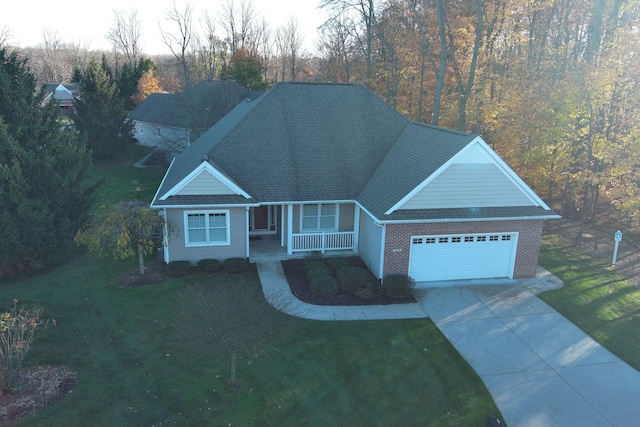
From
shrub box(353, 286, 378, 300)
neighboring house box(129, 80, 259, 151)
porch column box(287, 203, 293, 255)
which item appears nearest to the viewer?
shrub box(353, 286, 378, 300)

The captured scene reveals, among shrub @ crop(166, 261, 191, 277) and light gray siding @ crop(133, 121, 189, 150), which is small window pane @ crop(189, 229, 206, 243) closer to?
shrub @ crop(166, 261, 191, 277)

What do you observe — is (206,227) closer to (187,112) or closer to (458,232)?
(458,232)

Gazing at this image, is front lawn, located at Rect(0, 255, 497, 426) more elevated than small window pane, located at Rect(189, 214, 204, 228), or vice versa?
small window pane, located at Rect(189, 214, 204, 228)

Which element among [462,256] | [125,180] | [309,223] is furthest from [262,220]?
[125,180]

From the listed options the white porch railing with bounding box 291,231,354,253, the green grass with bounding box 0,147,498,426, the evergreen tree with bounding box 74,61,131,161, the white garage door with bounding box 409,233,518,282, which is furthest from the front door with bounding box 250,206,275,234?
the evergreen tree with bounding box 74,61,131,161

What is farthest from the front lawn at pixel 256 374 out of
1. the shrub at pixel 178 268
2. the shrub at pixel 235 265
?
the shrub at pixel 235 265

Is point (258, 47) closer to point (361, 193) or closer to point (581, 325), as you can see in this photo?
point (361, 193)

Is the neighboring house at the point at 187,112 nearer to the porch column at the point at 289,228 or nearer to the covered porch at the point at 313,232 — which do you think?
the covered porch at the point at 313,232
